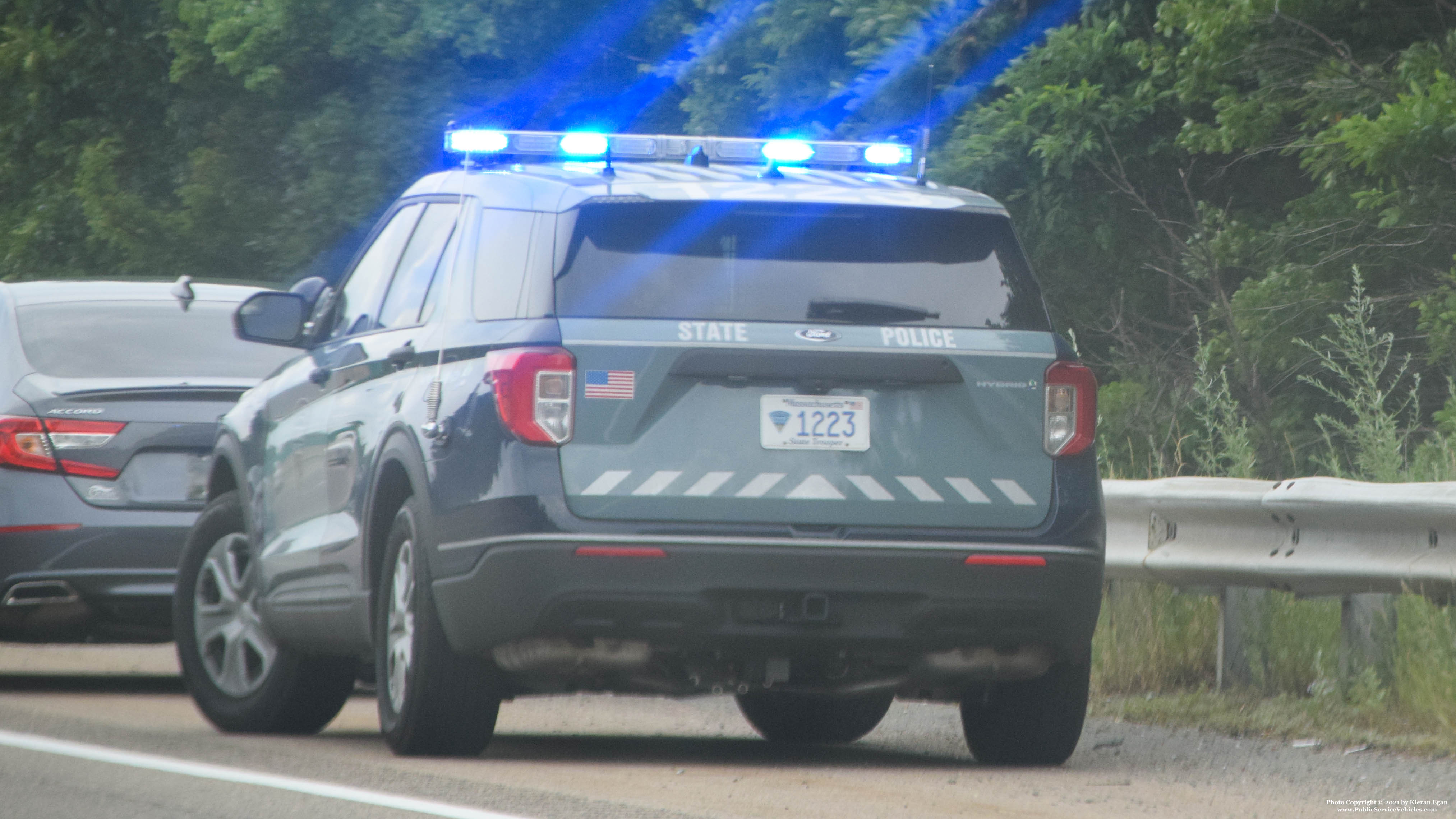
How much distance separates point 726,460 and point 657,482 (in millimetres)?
195

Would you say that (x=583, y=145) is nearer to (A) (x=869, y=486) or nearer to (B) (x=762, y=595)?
(A) (x=869, y=486)

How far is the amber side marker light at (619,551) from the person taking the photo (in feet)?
21.5

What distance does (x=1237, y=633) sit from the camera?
898 centimetres

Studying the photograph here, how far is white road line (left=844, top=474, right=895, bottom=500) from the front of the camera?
6672mm

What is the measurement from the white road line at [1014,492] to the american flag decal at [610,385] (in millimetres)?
1050

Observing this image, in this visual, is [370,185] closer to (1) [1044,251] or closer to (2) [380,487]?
(1) [1044,251]

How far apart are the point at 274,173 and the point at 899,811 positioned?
25.1 meters

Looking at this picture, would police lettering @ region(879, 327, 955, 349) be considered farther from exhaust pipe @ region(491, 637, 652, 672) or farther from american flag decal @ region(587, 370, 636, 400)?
exhaust pipe @ region(491, 637, 652, 672)

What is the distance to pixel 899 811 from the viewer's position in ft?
20.3

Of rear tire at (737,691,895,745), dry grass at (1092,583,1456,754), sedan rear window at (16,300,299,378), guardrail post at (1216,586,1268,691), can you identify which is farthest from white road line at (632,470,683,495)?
sedan rear window at (16,300,299,378)

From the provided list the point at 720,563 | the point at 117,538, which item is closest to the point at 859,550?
the point at 720,563

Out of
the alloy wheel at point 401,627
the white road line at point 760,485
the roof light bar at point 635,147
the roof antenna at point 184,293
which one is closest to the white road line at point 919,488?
→ the white road line at point 760,485

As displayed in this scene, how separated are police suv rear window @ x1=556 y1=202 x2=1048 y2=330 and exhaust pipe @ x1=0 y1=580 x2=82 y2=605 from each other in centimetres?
362

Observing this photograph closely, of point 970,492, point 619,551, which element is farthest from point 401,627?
point 970,492
